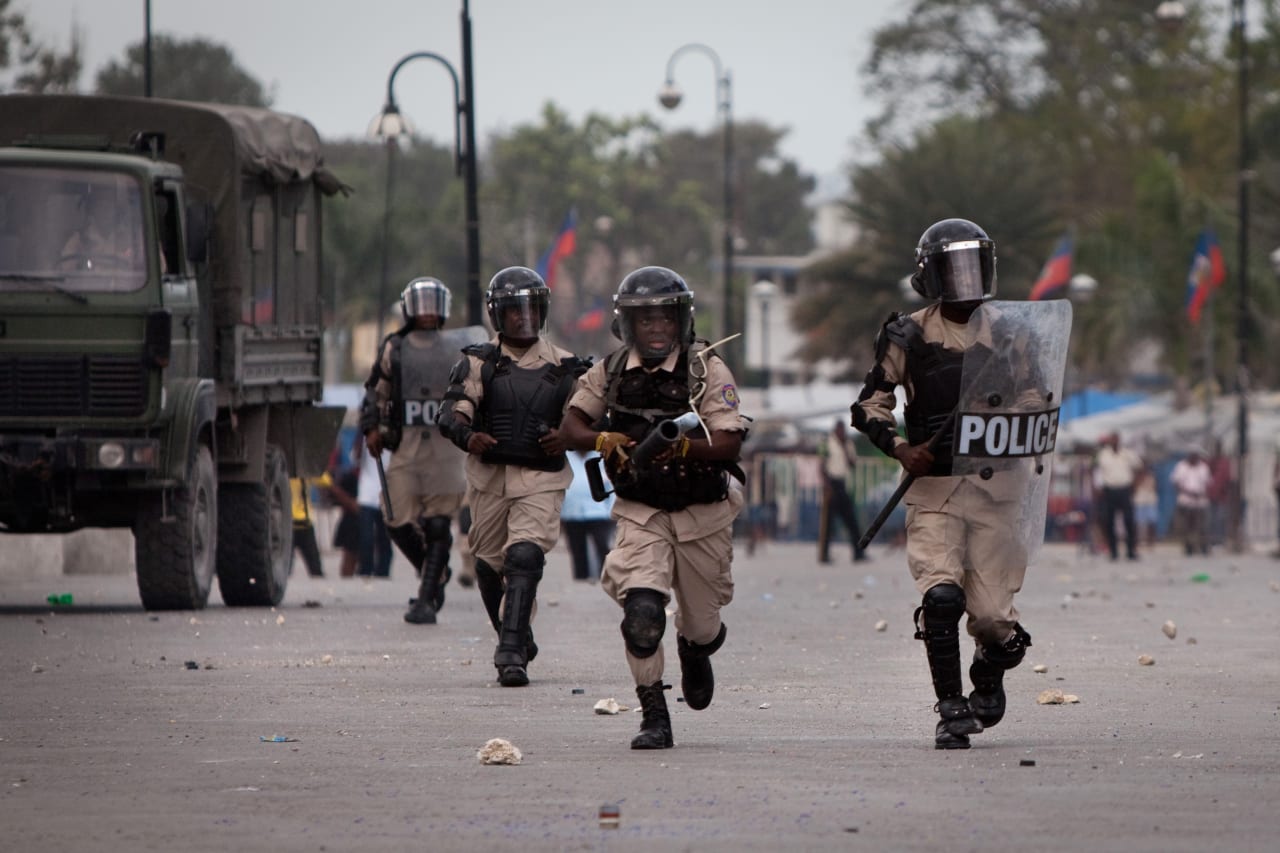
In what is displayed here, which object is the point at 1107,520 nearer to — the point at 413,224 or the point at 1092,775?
the point at 1092,775

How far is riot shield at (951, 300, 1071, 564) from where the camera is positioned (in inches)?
340

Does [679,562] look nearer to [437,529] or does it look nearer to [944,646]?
[944,646]

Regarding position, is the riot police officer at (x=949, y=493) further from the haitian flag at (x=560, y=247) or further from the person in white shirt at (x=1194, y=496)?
the haitian flag at (x=560, y=247)

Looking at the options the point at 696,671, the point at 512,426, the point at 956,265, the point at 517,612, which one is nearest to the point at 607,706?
the point at 696,671

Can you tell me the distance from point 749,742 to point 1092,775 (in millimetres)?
1477

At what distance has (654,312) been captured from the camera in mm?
8711

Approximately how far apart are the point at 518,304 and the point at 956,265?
3.38 m

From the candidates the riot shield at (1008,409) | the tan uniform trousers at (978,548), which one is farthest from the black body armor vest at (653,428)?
the riot shield at (1008,409)

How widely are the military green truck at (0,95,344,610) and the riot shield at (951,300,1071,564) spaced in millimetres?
7782

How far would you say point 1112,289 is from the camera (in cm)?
5447

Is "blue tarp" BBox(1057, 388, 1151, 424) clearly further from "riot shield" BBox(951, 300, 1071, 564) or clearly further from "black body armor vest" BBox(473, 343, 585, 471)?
"riot shield" BBox(951, 300, 1071, 564)

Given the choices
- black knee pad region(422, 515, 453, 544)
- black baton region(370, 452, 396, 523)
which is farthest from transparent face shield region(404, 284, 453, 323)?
black knee pad region(422, 515, 453, 544)

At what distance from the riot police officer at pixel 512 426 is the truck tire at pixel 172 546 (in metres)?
4.44

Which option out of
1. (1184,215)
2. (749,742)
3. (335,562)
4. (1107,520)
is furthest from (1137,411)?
(749,742)
